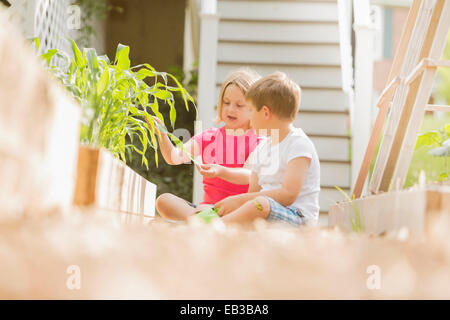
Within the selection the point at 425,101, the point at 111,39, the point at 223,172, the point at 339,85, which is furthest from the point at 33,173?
the point at 111,39

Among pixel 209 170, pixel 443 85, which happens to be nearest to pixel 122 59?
pixel 209 170

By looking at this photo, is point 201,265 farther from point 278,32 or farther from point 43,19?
point 278,32

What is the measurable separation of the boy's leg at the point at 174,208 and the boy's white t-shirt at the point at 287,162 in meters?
0.36

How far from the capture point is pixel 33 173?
698 mm

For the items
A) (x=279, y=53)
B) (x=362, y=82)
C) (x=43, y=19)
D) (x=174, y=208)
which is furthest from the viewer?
(x=279, y=53)

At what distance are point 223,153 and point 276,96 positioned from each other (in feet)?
2.14

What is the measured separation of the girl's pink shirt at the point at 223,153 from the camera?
8.09 feet

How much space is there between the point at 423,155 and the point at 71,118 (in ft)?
17.0

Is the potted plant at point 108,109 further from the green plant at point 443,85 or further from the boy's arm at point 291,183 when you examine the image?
the green plant at point 443,85

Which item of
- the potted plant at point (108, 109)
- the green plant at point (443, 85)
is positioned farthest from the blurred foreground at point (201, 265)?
the green plant at point (443, 85)

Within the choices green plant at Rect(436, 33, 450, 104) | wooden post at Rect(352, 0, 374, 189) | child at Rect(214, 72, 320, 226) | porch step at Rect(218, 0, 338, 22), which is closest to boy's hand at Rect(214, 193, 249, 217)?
child at Rect(214, 72, 320, 226)

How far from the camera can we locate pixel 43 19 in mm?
2963

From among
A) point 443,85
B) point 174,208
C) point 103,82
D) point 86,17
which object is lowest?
point 174,208

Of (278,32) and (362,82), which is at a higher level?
(278,32)
